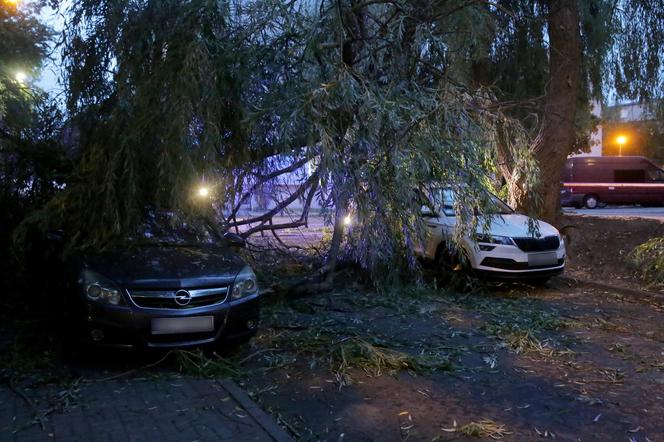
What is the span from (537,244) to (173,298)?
6.00m

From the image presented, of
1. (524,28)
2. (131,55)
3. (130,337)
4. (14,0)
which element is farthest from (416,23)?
(14,0)

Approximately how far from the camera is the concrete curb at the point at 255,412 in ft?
13.6

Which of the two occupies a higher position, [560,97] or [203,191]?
[560,97]

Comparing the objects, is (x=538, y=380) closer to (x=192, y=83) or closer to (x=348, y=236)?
(x=348, y=236)

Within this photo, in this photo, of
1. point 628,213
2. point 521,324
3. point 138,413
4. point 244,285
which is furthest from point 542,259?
point 628,213

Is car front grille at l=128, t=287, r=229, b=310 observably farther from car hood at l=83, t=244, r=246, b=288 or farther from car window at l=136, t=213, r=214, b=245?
car window at l=136, t=213, r=214, b=245

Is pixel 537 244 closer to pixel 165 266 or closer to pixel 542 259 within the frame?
pixel 542 259

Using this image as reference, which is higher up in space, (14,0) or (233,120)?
(14,0)

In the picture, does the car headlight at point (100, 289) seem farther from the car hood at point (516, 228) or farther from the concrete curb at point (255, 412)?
the car hood at point (516, 228)

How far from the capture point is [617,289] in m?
9.44

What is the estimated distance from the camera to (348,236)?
21.2 ft

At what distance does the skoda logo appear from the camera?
17.3ft

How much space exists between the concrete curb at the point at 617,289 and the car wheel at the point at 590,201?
62.7 feet

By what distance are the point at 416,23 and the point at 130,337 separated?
13.8 ft
